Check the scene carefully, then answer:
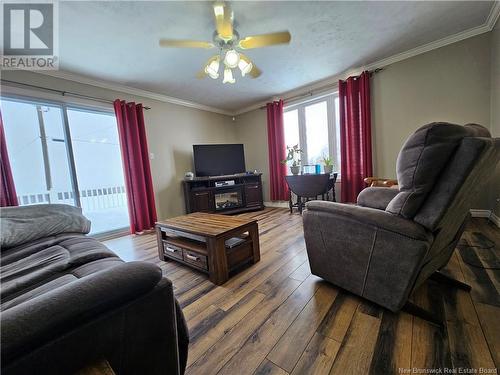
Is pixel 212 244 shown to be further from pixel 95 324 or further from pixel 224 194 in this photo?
pixel 224 194

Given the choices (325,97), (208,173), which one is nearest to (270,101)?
(325,97)

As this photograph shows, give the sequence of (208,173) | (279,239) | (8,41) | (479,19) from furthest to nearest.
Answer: (208,173), (279,239), (479,19), (8,41)

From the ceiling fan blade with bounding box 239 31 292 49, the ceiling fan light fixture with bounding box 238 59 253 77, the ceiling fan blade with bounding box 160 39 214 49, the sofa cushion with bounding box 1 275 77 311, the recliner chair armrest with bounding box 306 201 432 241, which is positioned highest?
the ceiling fan blade with bounding box 160 39 214 49

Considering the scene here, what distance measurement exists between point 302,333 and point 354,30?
2.93m

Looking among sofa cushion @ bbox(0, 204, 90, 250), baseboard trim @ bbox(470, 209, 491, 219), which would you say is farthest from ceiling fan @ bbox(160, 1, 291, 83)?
baseboard trim @ bbox(470, 209, 491, 219)

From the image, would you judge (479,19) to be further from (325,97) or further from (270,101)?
(270,101)

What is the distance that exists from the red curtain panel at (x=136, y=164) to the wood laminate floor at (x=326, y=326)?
1.99 meters

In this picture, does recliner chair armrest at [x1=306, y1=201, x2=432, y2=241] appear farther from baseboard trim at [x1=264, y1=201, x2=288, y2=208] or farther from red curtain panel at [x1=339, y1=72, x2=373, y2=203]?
baseboard trim at [x1=264, y1=201, x2=288, y2=208]

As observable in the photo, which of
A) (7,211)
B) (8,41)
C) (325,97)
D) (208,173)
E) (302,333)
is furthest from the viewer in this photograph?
(208,173)

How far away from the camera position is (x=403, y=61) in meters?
2.95

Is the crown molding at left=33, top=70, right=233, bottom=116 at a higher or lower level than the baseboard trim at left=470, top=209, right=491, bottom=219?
higher

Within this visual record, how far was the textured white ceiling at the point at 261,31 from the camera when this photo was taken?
1888mm

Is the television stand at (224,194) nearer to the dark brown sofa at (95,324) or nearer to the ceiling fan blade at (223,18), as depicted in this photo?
the ceiling fan blade at (223,18)

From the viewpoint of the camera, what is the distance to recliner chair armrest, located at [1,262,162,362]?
378mm
